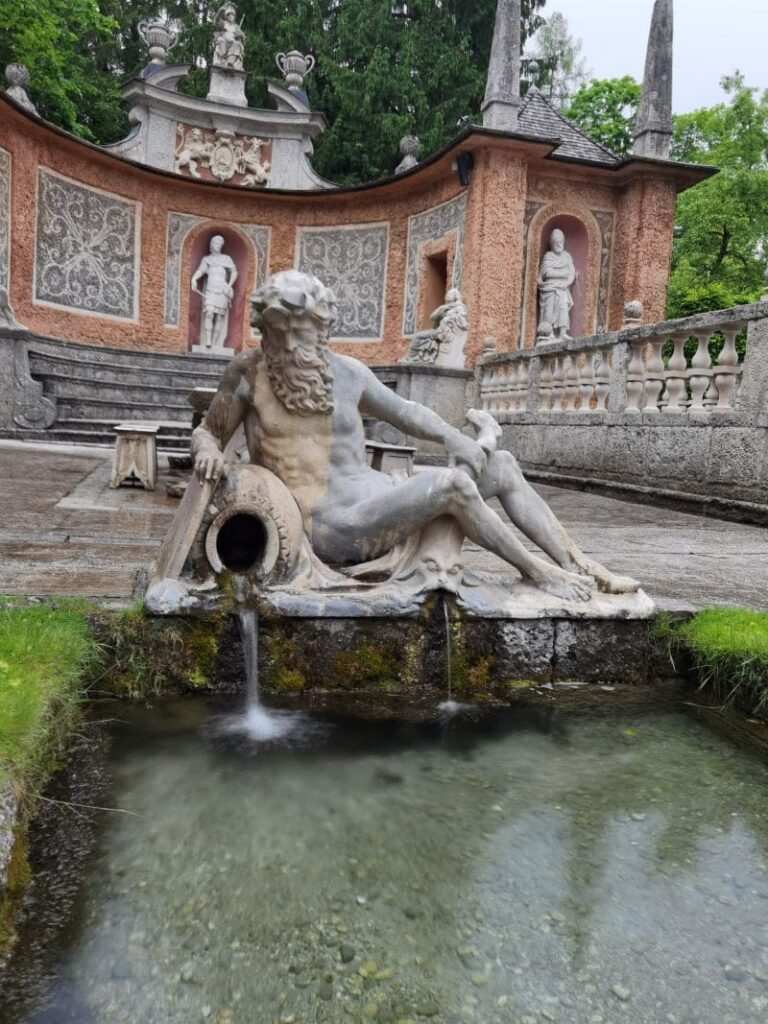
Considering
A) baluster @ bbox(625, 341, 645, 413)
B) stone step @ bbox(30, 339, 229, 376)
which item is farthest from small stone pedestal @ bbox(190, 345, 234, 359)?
baluster @ bbox(625, 341, 645, 413)

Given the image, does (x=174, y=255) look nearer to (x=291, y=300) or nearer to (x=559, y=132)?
(x=559, y=132)

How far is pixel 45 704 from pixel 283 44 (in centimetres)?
2461

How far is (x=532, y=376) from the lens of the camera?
1159 cm

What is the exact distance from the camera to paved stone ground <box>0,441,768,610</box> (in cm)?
364

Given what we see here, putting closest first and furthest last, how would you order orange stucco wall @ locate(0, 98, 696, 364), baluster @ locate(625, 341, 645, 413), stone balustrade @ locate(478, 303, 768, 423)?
stone balustrade @ locate(478, 303, 768, 423) < baluster @ locate(625, 341, 645, 413) < orange stucco wall @ locate(0, 98, 696, 364)

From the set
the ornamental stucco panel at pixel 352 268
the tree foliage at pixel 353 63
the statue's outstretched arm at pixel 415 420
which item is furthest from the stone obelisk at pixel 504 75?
the statue's outstretched arm at pixel 415 420

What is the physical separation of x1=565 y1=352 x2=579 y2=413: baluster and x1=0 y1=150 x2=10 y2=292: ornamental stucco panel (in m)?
9.54

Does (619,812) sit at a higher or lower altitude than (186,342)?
lower

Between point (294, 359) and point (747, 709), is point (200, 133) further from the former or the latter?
point (747, 709)

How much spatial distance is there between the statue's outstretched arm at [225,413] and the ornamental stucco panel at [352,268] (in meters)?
13.8

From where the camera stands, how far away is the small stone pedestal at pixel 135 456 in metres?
7.43

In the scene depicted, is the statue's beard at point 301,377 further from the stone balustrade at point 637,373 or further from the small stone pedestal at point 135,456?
the stone balustrade at point 637,373

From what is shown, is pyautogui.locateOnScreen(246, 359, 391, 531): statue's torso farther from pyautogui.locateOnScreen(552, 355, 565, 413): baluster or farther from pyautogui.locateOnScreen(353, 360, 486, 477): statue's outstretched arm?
pyautogui.locateOnScreen(552, 355, 565, 413): baluster

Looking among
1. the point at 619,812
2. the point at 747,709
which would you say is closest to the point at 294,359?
the point at 619,812
